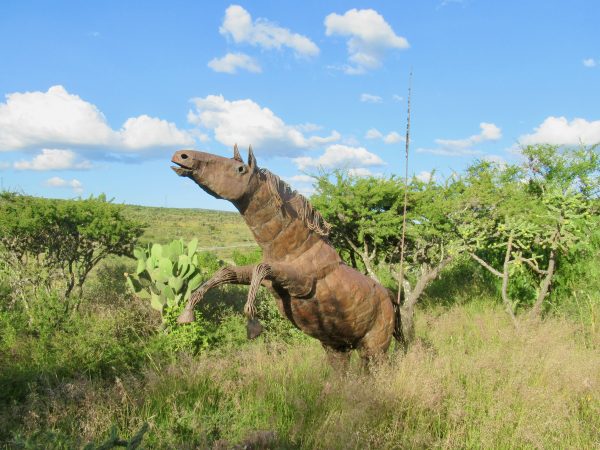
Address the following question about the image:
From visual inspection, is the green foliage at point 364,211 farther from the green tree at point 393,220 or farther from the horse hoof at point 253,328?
the horse hoof at point 253,328

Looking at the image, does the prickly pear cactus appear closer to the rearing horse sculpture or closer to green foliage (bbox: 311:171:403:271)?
green foliage (bbox: 311:171:403:271)

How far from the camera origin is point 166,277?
751cm

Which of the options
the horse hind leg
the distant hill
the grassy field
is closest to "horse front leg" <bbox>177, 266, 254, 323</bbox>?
the grassy field

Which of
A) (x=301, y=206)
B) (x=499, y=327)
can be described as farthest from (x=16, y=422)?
(x=499, y=327)

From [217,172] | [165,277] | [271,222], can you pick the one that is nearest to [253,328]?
[271,222]

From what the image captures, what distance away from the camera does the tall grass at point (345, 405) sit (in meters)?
3.69

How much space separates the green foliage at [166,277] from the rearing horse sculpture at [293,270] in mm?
3772

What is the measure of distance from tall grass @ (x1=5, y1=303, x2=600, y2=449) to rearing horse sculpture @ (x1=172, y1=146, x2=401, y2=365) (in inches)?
19.3

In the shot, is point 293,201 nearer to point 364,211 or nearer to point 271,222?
point 271,222

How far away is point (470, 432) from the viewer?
3791mm

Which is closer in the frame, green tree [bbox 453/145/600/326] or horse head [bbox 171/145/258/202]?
horse head [bbox 171/145/258/202]

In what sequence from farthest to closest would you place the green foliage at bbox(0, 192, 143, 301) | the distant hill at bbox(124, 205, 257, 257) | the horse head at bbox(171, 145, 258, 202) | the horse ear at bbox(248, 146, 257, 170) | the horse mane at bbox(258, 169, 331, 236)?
the distant hill at bbox(124, 205, 257, 257)
the green foliage at bbox(0, 192, 143, 301)
the horse mane at bbox(258, 169, 331, 236)
the horse ear at bbox(248, 146, 257, 170)
the horse head at bbox(171, 145, 258, 202)

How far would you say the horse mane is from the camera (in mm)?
3717

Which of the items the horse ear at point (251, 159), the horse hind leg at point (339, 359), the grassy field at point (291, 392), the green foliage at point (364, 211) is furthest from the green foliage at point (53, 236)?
the horse ear at point (251, 159)
